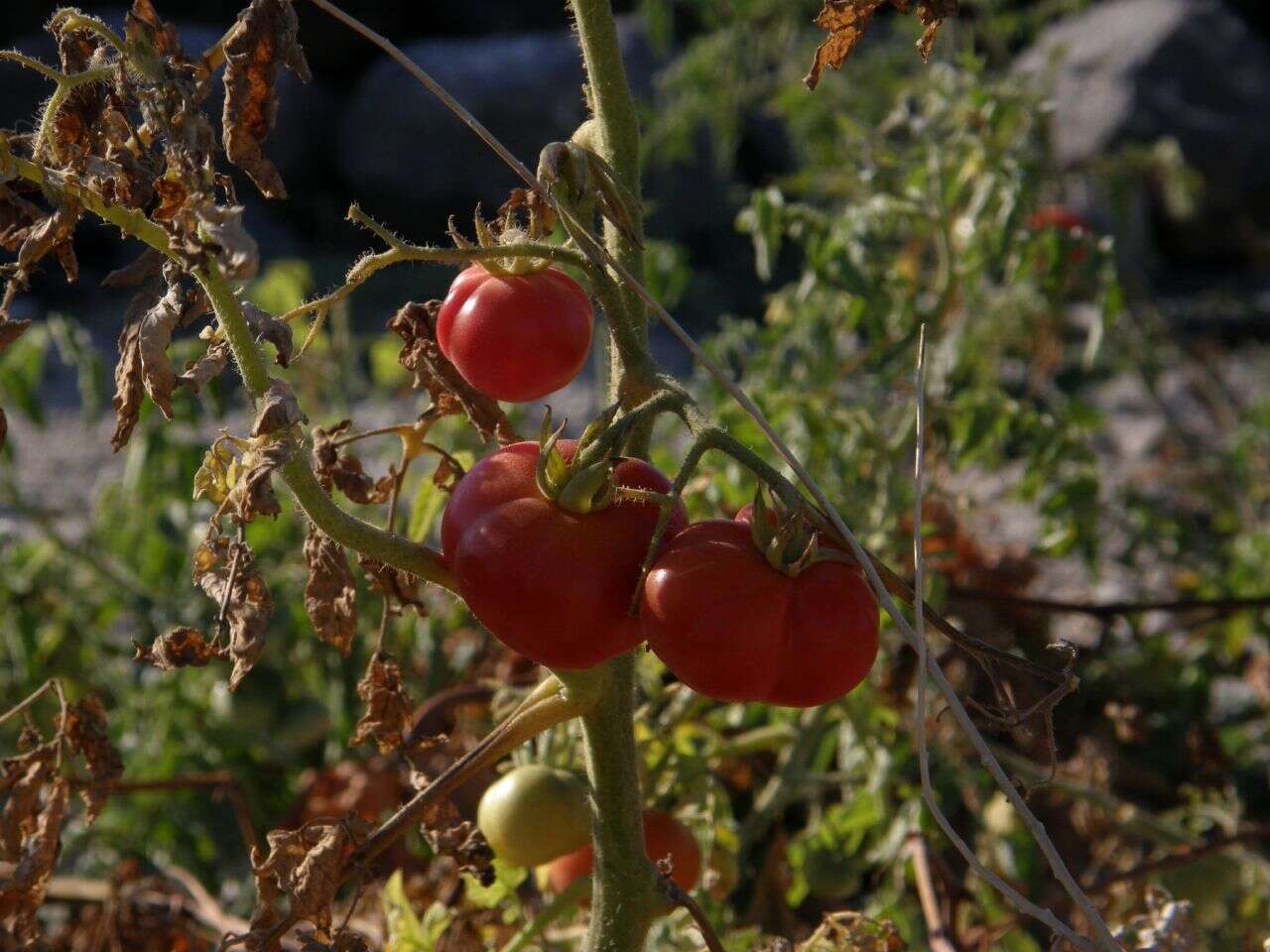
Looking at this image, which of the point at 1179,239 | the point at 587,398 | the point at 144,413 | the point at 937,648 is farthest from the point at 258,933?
the point at 1179,239

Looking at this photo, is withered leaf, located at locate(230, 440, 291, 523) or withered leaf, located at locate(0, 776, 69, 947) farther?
withered leaf, located at locate(0, 776, 69, 947)

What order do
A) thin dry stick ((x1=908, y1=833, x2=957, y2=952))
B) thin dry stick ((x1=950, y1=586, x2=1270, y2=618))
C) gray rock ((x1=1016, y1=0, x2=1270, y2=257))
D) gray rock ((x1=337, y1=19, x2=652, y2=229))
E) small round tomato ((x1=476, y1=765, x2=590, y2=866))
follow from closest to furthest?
small round tomato ((x1=476, y1=765, x2=590, y2=866)) < thin dry stick ((x1=908, y1=833, x2=957, y2=952)) < thin dry stick ((x1=950, y1=586, x2=1270, y2=618)) < gray rock ((x1=1016, y1=0, x2=1270, y2=257)) < gray rock ((x1=337, y1=19, x2=652, y2=229))

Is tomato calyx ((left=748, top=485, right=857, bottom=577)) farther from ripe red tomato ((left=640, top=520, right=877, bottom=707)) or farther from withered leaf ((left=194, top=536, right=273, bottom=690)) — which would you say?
withered leaf ((left=194, top=536, right=273, bottom=690))

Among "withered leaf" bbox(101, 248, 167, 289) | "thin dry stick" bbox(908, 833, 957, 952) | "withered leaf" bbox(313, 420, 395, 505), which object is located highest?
"withered leaf" bbox(101, 248, 167, 289)

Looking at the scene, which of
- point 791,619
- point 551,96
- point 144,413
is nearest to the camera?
point 791,619

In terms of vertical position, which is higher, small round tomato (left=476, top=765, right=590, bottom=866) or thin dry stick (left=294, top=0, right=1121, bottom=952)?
thin dry stick (left=294, top=0, right=1121, bottom=952)

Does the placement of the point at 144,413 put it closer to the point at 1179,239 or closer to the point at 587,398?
the point at 587,398

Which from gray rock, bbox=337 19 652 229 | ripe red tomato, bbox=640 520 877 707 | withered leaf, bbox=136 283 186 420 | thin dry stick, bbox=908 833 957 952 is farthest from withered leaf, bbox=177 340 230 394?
gray rock, bbox=337 19 652 229

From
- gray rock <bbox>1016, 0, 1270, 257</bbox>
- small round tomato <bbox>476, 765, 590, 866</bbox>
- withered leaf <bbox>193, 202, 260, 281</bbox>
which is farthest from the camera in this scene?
gray rock <bbox>1016, 0, 1270, 257</bbox>
